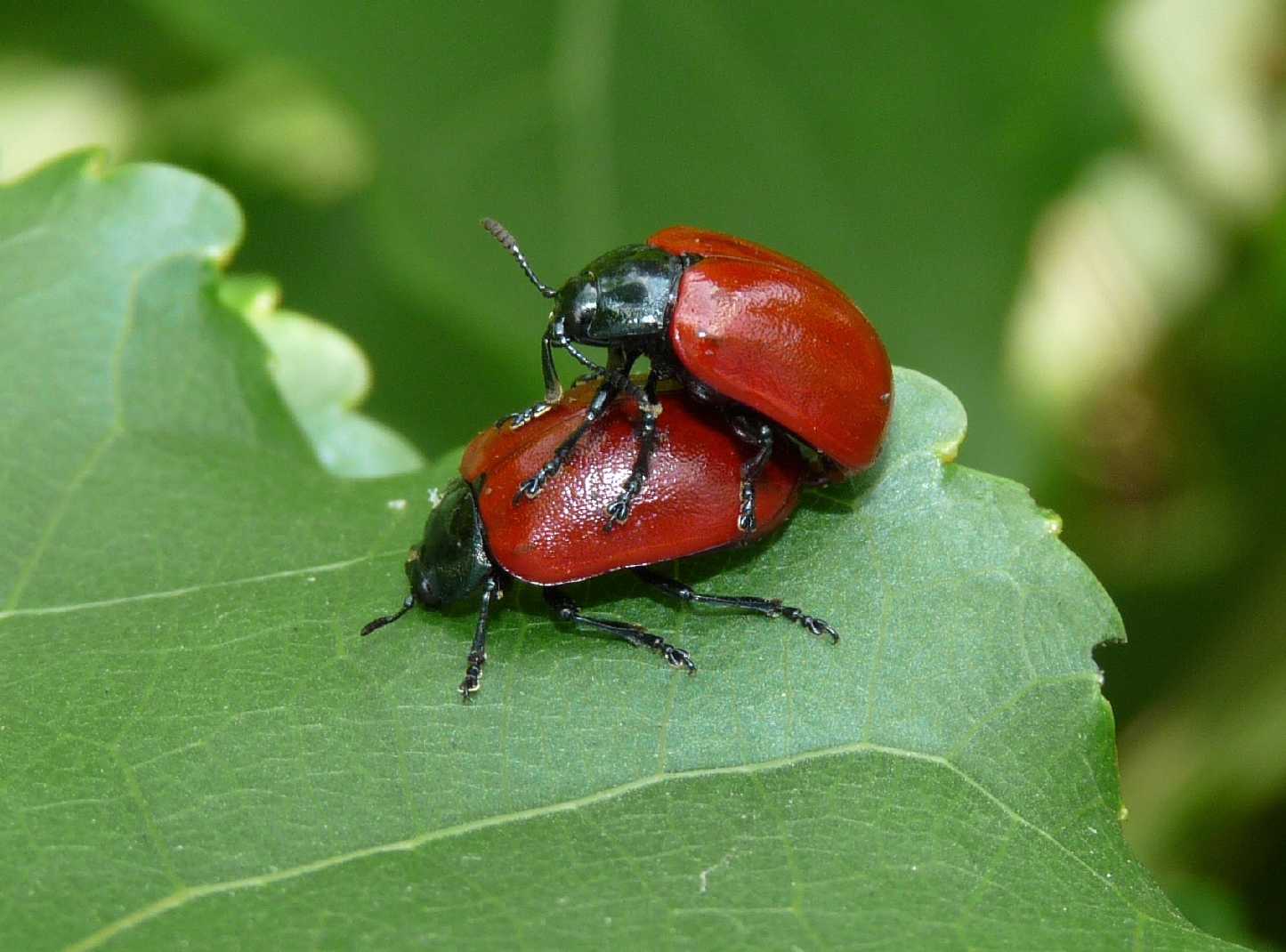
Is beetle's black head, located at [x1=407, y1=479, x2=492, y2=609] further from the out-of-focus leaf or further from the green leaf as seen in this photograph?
the out-of-focus leaf

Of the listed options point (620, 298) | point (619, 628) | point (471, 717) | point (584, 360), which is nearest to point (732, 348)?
point (620, 298)

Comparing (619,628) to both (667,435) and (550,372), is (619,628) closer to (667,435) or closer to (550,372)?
(667,435)

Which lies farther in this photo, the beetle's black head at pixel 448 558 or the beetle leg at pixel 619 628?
the beetle's black head at pixel 448 558

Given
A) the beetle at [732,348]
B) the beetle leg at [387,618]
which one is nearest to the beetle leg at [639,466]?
the beetle at [732,348]

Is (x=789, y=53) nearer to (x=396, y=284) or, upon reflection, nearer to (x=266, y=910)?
(x=396, y=284)

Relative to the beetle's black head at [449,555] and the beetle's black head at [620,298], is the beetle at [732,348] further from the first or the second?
the beetle's black head at [449,555]

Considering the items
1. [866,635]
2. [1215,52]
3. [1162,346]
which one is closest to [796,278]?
[866,635]

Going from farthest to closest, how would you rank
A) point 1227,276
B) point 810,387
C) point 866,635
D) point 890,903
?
point 1227,276 < point 810,387 < point 866,635 < point 890,903

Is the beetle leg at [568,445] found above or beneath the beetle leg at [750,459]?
beneath
